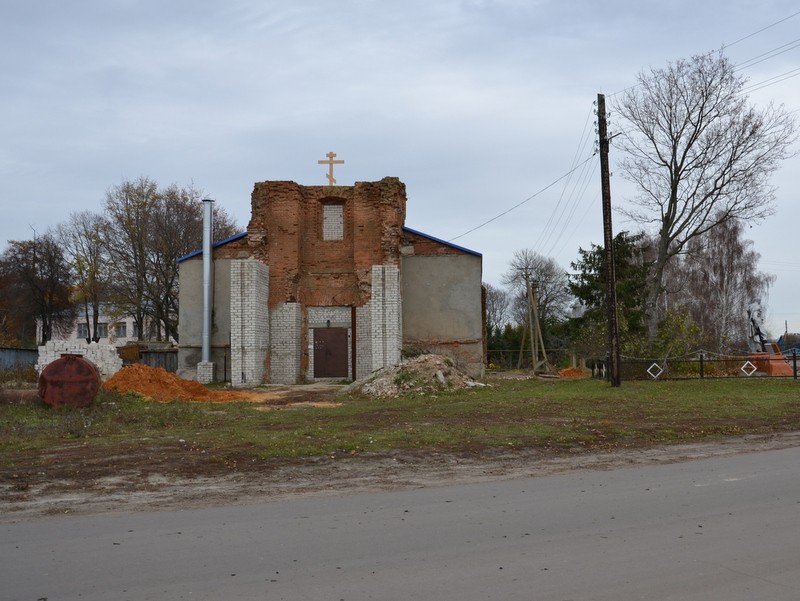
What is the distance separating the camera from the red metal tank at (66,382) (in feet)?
60.4

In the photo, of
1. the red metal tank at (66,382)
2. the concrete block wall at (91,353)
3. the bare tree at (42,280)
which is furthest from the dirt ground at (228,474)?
the bare tree at (42,280)

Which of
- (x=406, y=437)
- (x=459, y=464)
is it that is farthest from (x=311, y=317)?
(x=459, y=464)

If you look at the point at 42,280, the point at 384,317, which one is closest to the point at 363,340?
the point at 384,317

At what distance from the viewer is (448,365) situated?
25891 millimetres

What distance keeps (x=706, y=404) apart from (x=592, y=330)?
70.7 ft

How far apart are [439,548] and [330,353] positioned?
91.5 ft

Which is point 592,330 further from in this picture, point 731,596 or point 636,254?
point 731,596

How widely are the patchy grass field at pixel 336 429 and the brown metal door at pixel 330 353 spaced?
1016cm

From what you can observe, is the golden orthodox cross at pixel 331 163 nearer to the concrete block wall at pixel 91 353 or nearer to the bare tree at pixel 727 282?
the concrete block wall at pixel 91 353

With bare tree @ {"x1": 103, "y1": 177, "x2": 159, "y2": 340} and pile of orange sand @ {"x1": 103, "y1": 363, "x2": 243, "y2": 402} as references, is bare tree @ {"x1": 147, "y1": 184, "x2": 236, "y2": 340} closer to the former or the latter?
bare tree @ {"x1": 103, "y1": 177, "x2": 159, "y2": 340}

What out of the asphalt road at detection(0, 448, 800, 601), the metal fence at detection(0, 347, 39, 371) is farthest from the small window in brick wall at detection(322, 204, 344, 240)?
the asphalt road at detection(0, 448, 800, 601)

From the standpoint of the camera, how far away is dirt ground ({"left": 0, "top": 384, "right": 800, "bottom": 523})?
8.48 meters

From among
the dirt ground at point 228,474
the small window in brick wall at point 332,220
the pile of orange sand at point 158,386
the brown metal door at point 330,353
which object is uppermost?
the small window in brick wall at point 332,220

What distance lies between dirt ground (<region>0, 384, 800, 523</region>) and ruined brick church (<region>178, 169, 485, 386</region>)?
64.4ft
